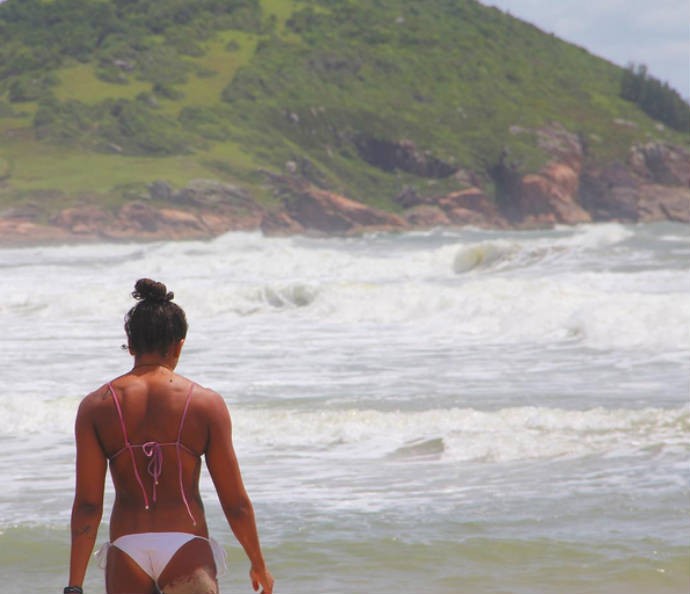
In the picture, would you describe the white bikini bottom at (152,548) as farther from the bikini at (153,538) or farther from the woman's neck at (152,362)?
the woman's neck at (152,362)

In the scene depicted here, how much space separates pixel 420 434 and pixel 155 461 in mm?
7698

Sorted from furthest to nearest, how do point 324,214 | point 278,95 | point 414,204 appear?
point 278,95 → point 414,204 → point 324,214

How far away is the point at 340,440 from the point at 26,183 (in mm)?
85848

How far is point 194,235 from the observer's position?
9075cm

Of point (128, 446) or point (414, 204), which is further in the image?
point (414, 204)

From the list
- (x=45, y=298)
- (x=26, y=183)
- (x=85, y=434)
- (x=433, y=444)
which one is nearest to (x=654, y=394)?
(x=433, y=444)

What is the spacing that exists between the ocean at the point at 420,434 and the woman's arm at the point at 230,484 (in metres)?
3.07

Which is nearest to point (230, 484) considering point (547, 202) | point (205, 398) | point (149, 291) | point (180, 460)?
point (180, 460)

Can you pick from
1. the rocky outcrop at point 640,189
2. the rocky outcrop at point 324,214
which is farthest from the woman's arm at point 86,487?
the rocky outcrop at point 640,189

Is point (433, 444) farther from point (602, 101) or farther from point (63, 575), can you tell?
point (602, 101)

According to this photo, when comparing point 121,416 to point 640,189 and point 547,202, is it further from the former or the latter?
point 640,189

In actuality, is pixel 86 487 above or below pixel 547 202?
below

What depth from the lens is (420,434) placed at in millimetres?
11430

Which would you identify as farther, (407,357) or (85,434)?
(407,357)
